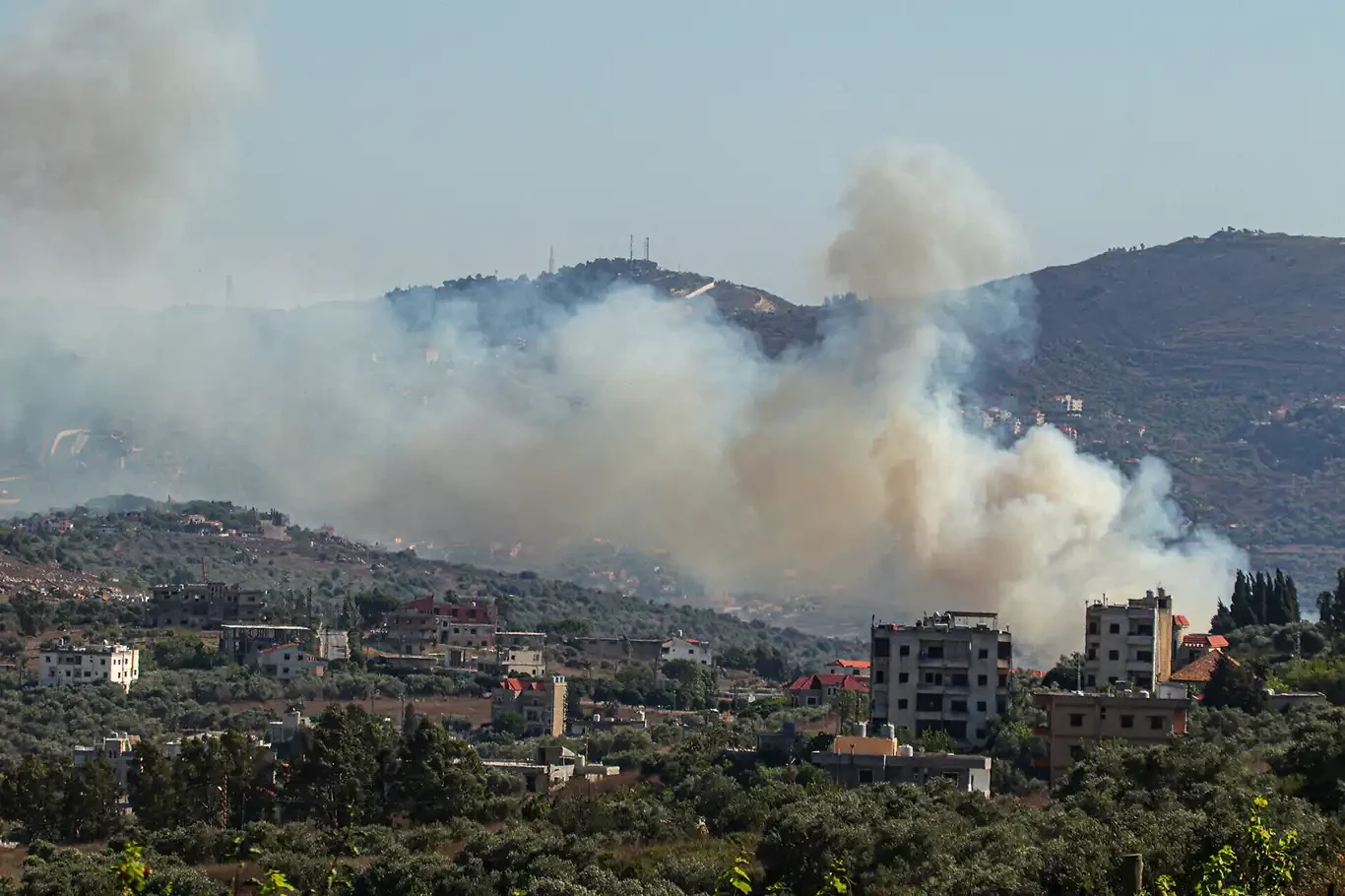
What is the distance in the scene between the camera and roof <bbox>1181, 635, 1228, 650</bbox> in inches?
3248

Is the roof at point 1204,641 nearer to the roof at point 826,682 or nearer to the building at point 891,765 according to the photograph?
the roof at point 826,682

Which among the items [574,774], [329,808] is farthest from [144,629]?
[329,808]

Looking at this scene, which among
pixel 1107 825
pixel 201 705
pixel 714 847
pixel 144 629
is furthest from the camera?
pixel 144 629

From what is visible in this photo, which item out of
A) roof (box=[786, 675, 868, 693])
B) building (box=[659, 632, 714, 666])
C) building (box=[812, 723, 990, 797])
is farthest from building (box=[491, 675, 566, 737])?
building (box=[812, 723, 990, 797])

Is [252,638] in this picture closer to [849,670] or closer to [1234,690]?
[849,670]

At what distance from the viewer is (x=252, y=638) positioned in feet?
374

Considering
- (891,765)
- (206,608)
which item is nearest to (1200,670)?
(891,765)

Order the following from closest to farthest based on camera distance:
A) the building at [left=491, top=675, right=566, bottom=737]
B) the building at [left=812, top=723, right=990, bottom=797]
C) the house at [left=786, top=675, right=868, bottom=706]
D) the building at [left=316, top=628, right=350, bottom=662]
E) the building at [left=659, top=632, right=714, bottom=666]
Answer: the building at [left=812, top=723, right=990, bottom=797] < the house at [left=786, top=675, right=868, bottom=706] < the building at [left=491, top=675, right=566, bottom=737] < the building at [left=316, top=628, right=350, bottom=662] < the building at [left=659, top=632, right=714, bottom=666]

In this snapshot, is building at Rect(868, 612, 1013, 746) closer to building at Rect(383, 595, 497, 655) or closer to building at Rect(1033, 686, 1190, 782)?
building at Rect(1033, 686, 1190, 782)

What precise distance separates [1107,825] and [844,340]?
115477 millimetres

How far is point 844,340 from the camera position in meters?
158

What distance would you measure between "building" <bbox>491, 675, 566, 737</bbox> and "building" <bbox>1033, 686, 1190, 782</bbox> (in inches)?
1444

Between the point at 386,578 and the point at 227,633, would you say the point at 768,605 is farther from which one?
the point at 227,633

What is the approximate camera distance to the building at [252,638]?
112 metres
